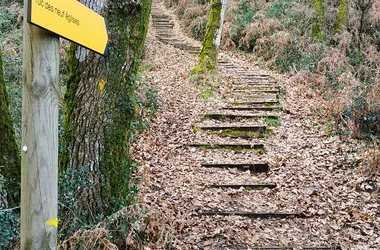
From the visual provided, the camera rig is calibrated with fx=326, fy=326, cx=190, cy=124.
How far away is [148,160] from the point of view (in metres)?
5.68

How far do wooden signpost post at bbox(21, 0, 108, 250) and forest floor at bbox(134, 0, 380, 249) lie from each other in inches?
78.9

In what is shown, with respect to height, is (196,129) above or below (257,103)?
below

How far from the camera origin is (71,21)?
1718 mm

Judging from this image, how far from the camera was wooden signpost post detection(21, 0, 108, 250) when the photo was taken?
165 centimetres

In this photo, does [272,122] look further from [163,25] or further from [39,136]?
[163,25]

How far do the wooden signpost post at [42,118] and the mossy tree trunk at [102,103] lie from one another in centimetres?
139

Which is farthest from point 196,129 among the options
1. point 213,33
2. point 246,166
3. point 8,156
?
point 213,33

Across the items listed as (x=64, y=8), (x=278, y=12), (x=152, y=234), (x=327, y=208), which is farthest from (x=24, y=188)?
(x=278, y=12)

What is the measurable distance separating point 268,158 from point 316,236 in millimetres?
2201

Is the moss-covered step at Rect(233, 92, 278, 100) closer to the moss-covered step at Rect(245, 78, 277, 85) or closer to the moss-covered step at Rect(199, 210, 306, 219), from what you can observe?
the moss-covered step at Rect(245, 78, 277, 85)

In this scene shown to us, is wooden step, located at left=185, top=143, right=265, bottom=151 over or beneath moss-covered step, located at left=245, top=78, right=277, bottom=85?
beneath

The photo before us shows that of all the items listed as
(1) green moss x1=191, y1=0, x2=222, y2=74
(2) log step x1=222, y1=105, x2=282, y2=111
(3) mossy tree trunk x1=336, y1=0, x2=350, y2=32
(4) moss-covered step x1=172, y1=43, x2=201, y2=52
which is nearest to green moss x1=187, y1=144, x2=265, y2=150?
(2) log step x1=222, y1=105, x2=282, y2=111

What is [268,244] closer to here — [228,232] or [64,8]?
[228,232]

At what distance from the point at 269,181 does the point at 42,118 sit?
4282 mm
